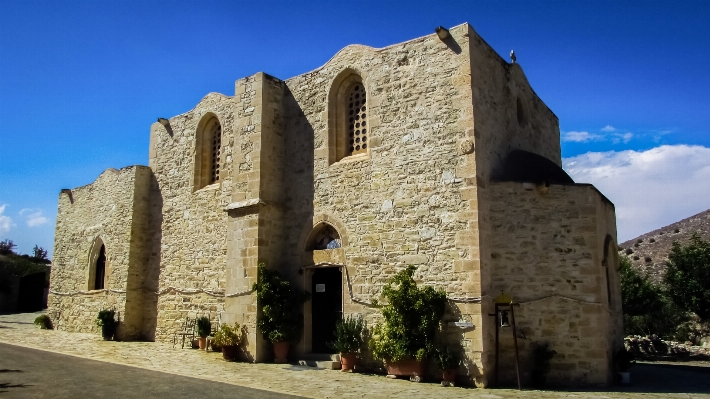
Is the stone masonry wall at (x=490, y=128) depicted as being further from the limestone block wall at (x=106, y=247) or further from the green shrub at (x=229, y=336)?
the limestone block wall at (x=106, y=247)

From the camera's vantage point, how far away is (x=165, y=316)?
1535cm

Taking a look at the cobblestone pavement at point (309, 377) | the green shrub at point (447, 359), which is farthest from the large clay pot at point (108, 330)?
the green shrub at point (447, 359)

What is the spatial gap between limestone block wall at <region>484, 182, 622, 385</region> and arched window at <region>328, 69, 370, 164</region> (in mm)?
3461

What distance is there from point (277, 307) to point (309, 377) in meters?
2.29

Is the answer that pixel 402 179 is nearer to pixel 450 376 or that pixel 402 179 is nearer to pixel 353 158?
pixel 353 158

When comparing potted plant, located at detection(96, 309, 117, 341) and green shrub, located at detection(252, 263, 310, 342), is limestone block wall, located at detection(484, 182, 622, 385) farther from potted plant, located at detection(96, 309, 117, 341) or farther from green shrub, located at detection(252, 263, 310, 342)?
potted plant, located at detection(96, 309, 117, 341)

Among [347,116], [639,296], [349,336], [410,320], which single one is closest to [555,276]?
[410,320]

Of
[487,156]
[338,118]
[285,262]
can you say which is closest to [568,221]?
[487,156]

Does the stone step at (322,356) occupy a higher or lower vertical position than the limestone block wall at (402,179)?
lower

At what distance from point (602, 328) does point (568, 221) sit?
2072 mm

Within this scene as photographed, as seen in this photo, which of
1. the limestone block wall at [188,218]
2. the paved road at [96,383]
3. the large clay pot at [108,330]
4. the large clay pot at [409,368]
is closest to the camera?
the paved road at [96,383]

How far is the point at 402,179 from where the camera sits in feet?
36.5

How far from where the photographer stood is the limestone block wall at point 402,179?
10266 millimetres

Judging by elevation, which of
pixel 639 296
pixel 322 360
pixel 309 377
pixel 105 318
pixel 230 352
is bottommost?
pixel 309 377
